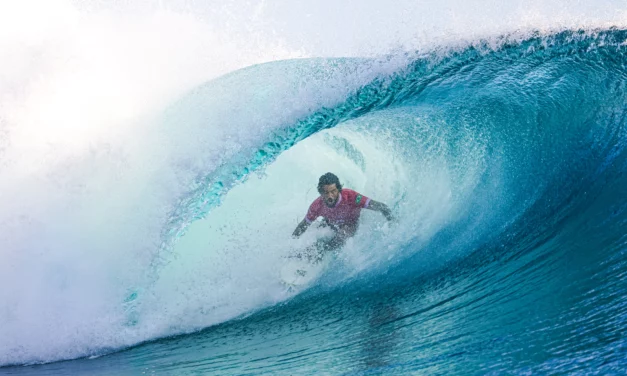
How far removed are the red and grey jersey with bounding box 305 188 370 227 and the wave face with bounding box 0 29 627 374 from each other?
0.77 ft

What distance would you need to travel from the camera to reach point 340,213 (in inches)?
210

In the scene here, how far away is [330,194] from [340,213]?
10.8 inches

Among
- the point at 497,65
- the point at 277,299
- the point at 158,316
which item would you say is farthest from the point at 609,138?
the point at 158,316

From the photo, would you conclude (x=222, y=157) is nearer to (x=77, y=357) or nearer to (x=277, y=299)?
(x=277, y=299)

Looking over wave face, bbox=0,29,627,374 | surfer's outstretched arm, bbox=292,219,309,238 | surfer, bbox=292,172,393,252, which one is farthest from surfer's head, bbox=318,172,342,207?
wave face, bbox=0,29,627,374

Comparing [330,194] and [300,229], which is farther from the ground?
[330,194]

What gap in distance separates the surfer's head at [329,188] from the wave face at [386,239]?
0.45m

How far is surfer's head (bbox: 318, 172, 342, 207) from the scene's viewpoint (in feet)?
16.7

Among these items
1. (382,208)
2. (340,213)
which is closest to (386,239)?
(382,208)

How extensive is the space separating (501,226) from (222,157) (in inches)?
103

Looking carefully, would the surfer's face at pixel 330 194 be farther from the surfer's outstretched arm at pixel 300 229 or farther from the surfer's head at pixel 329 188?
the surfer's outstretched arm at pixel 300 229

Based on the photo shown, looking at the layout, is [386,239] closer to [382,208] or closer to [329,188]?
[382,208]

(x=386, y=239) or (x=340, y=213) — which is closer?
(x=340, y=213)

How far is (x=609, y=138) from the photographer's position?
588 cm
